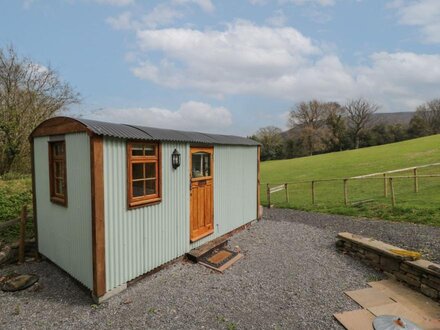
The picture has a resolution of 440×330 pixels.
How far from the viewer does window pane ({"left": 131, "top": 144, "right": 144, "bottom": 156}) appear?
4.72 metres

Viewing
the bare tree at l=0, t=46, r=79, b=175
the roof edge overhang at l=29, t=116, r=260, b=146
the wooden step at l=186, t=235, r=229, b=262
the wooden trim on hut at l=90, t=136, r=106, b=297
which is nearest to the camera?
the wooden trim on hut at l=90, t=136, r=106, b=297

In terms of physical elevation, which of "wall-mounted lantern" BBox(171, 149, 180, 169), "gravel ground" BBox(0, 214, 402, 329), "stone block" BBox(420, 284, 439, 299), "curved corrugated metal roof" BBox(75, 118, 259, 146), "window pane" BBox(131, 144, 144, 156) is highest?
"curved corrugated metal roof" BBox(75, 118, 259, 146)

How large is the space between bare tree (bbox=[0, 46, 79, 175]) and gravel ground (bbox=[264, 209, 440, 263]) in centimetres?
1115

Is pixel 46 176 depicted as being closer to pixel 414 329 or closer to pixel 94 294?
pixel 94 294

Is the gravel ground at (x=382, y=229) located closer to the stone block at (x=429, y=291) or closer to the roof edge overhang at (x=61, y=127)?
the stone block at (x=429, y=291)

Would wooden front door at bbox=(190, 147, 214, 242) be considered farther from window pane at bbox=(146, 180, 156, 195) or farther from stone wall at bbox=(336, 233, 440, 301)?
stone wall at bbox=(336, 233, 440, 301)

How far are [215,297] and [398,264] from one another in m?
3.45

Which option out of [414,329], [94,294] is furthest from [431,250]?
[94,294]

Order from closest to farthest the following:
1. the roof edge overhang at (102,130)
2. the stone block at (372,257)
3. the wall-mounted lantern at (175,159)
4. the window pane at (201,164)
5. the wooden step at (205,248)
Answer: the roof edge overhang at (102,130) → the stone block at (372,257) → the wall-mounted lantern at (175,159) → the wooden step at (205,248) → the window pane at (201,164)

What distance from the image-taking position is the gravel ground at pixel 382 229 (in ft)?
19.8

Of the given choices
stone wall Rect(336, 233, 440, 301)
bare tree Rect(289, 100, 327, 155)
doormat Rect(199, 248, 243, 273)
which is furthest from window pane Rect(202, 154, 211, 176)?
bare tree Rect(289, 100, 327, 155)

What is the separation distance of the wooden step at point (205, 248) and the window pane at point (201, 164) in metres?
1.70

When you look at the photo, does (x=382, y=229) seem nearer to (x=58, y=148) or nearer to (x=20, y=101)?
(x=58, y=148)

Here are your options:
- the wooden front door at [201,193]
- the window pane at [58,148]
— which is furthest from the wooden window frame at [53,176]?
the wooden front door at [201,193]
